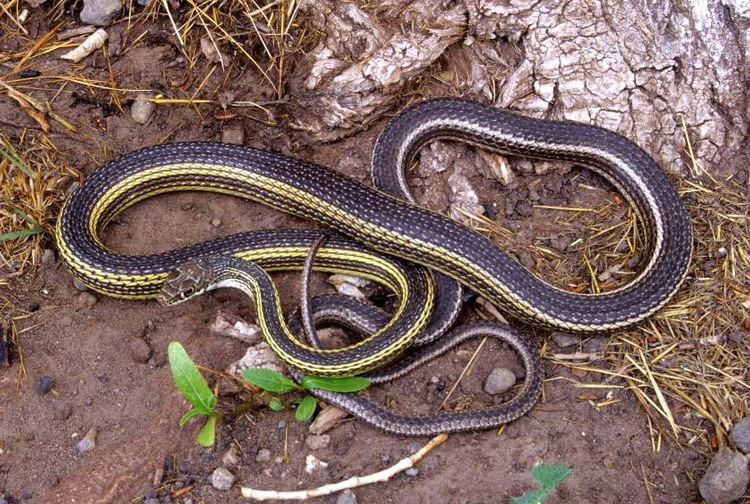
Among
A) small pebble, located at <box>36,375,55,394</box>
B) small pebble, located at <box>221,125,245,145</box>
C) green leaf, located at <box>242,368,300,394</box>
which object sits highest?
small pebble, located at <box>221,125,245,145</box>

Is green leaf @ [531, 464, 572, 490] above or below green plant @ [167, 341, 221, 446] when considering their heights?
above

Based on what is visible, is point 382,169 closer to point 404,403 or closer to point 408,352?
point 408,352

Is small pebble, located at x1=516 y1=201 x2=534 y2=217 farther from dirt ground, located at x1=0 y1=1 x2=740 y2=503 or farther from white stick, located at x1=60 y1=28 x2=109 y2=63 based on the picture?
white stick, located at x1=60 y1=28 x2=109 y2=63

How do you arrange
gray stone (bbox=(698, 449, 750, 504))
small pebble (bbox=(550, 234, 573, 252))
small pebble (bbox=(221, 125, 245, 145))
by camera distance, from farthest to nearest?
small pebble (bbox=(221, 125, 245, 145)) → small pebble (bbox=(550, 234, 573, 252)) → gray stone (bbox=(698, 449, 750, 504))

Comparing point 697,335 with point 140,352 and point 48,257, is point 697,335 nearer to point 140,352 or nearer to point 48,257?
point 140,352

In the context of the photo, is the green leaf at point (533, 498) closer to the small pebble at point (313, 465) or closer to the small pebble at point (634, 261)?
the small pebble at point (313, 465)

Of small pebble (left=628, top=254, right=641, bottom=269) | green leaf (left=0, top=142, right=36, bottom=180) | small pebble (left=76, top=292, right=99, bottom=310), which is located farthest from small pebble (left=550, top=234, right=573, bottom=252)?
green leaf (left=0, top=142, right=36, bottom=180)

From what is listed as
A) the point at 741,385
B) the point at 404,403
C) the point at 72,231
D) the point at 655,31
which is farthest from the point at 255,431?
the point at 655,31

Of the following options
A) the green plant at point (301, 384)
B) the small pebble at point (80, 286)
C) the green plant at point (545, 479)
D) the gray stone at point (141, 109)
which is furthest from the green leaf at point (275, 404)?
the gray stone at point (141, 109)
